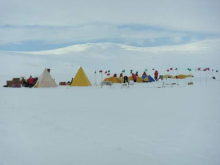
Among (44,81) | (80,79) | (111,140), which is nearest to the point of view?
(111,140)

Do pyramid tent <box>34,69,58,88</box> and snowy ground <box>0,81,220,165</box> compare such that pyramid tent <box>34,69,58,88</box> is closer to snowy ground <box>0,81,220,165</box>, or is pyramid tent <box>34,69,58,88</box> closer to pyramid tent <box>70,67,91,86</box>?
pyramid tent <box>70,67,91,86</box>

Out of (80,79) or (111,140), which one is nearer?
(111,140)

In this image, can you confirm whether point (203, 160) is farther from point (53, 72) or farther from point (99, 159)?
point (53, 72)

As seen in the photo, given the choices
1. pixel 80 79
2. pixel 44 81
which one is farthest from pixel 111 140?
pixel 80 79

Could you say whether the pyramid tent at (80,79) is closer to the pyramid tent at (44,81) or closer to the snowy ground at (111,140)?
the pyramid tent at (44,81)

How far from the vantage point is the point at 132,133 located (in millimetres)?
5371

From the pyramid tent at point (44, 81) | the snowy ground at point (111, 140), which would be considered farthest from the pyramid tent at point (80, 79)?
the snowy ground at point (111, 140)

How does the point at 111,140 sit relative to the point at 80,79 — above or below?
below

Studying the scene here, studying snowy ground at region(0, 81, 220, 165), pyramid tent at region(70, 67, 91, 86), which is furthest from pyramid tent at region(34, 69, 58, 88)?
snowy ground at region(0, 81, 220, 165)

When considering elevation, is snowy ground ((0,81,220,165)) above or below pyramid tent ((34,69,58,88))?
below

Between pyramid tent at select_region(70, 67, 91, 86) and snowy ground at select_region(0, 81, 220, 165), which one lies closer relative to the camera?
snowy ground at select_region(0, 81, 220, 165)

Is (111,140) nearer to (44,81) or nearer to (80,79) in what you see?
(44,81)

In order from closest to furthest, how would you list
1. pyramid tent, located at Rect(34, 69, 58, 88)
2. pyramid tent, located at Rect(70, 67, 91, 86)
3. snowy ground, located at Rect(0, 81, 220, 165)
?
snowy ground, located at Rect(0, 81, 220, 165), pyramid tent, located at Rect(34, 69, 58, 88), pyramid tent, located at Rect(70, 67, 91, 86)

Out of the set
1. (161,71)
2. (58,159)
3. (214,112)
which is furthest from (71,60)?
(58,159)
